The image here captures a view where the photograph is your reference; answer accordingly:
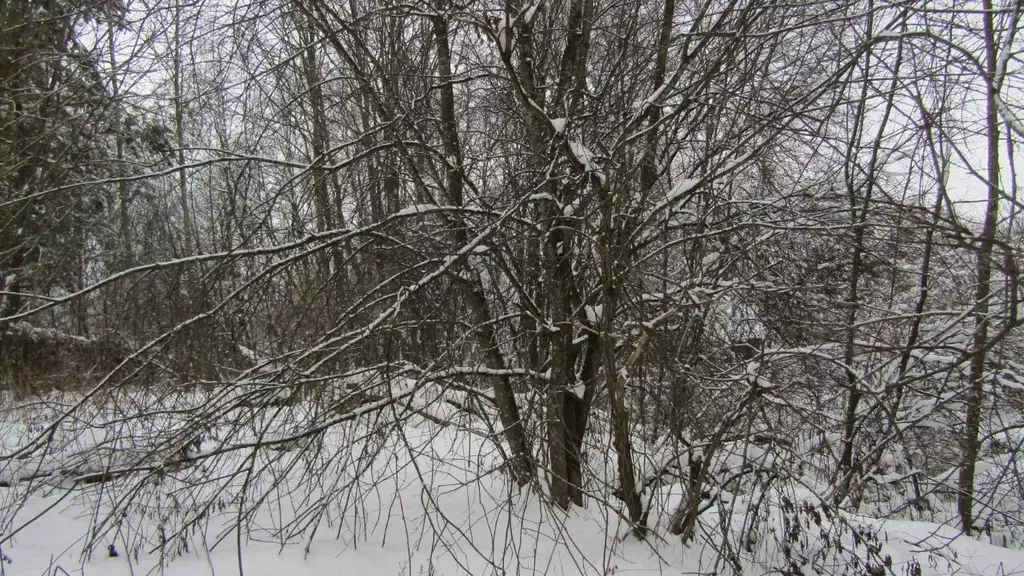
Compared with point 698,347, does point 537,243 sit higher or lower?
higher

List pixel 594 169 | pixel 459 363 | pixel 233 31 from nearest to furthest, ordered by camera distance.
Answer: pixel 594 169, pixel 233 31, pixel 459 363

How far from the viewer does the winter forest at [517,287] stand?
2.93 m

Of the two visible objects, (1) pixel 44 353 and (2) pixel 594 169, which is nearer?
(2) pixel 594 169

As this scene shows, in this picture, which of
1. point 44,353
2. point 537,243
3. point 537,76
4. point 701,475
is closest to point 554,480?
point 701,475

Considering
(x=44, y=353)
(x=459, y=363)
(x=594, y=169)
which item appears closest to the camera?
(x=594, y=169)

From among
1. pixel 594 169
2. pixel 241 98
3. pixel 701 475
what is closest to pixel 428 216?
pixel 241 98

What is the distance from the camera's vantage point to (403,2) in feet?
11.5

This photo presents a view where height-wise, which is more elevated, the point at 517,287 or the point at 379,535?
the point at 517,287

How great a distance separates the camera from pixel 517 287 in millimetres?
3521

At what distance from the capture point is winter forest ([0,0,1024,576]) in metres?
2.93

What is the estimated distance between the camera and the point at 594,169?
8.86 ft

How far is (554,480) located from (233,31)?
330 centimetres

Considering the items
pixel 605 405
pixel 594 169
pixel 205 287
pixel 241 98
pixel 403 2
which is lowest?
pixel 605 405

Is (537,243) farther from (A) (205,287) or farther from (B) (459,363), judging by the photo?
(A) (205,287)
